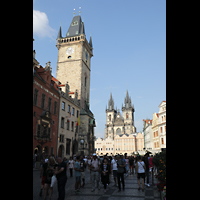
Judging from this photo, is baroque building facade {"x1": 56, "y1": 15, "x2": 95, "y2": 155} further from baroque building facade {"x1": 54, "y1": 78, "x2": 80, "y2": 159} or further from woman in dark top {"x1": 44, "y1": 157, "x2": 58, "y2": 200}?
woman in dark top {"x1": 44, "y1": 157, "x2": 58, "y2": 200}

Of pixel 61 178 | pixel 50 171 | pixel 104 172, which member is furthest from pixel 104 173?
pixel 61 178

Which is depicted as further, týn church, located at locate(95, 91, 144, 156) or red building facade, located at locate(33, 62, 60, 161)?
týn church, located at locate(95, 91, 144, 156)

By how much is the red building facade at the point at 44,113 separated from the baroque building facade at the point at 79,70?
11.4 meters

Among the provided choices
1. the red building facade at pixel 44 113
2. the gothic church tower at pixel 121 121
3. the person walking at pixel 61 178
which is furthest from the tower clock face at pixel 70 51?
the gothic church tower at pixel 121 121

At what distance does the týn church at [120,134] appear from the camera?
106375 mm

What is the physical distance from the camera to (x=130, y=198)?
788 cm

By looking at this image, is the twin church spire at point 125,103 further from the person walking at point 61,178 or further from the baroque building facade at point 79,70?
the person walking at point 61,178

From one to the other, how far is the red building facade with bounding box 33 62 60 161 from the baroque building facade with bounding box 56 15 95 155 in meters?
11.4

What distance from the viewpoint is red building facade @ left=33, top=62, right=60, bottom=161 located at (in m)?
23.0

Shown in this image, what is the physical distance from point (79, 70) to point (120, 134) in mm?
90648

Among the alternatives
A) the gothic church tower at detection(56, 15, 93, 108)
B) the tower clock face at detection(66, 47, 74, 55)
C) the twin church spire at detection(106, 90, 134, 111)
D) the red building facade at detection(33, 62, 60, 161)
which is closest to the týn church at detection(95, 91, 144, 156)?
the twin church spire at detection(106, 90, 134, 111)

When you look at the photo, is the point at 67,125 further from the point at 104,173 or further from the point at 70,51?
the point at 104,173
